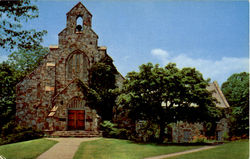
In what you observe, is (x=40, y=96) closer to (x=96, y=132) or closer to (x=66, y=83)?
(x=66, y=83)

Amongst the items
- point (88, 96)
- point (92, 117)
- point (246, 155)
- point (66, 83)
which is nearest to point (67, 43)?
point (66, 83)

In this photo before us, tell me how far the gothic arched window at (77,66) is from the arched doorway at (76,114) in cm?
311

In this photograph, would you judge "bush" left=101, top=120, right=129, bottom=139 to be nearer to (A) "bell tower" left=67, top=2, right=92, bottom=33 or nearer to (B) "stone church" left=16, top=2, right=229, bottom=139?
(B) "stone church" left=16, top=2, right=229, bottom=139

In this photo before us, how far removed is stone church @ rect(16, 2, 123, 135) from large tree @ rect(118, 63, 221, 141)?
6.92 meters

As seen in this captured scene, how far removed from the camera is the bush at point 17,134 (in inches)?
926

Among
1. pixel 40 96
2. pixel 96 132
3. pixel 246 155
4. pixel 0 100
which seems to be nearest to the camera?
pixel 246 155

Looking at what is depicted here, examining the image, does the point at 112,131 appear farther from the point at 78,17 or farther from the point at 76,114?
the point at 78,17

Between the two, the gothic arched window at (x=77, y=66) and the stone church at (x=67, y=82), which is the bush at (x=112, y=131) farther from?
the gothic arched window at (x=77, y=66)

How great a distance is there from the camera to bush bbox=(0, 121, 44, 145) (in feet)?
77.2

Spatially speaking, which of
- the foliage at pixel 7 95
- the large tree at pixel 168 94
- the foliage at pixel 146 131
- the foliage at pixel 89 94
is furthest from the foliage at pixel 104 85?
the foliage at pixel 7 95

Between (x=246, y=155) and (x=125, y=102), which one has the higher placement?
(x=125, y=102)

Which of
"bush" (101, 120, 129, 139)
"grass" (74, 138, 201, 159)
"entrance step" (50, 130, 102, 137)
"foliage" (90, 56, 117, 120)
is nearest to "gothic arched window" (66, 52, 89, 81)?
"foliage" (90, 56, 117, 120)

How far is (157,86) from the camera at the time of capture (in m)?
23.0

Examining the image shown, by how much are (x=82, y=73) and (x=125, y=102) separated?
8.29m
